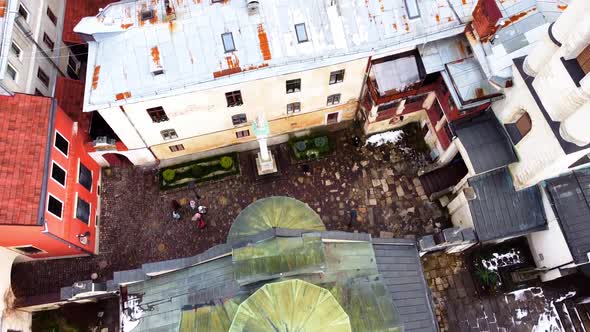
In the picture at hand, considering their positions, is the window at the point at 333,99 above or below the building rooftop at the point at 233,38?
below

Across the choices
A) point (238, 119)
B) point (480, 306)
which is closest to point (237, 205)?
point (238, 119)

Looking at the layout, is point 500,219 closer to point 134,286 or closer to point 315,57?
point 315,57

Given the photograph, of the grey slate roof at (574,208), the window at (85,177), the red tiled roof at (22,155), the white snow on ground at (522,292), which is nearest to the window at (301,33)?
the red tiled roof at (22,155)

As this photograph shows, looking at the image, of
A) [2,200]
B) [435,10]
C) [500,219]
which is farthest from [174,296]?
[435,10]

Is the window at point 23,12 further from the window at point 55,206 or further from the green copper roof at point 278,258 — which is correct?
the green copper roof at point 278,258

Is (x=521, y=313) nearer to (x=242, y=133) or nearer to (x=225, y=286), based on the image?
(x=225, y=286)
